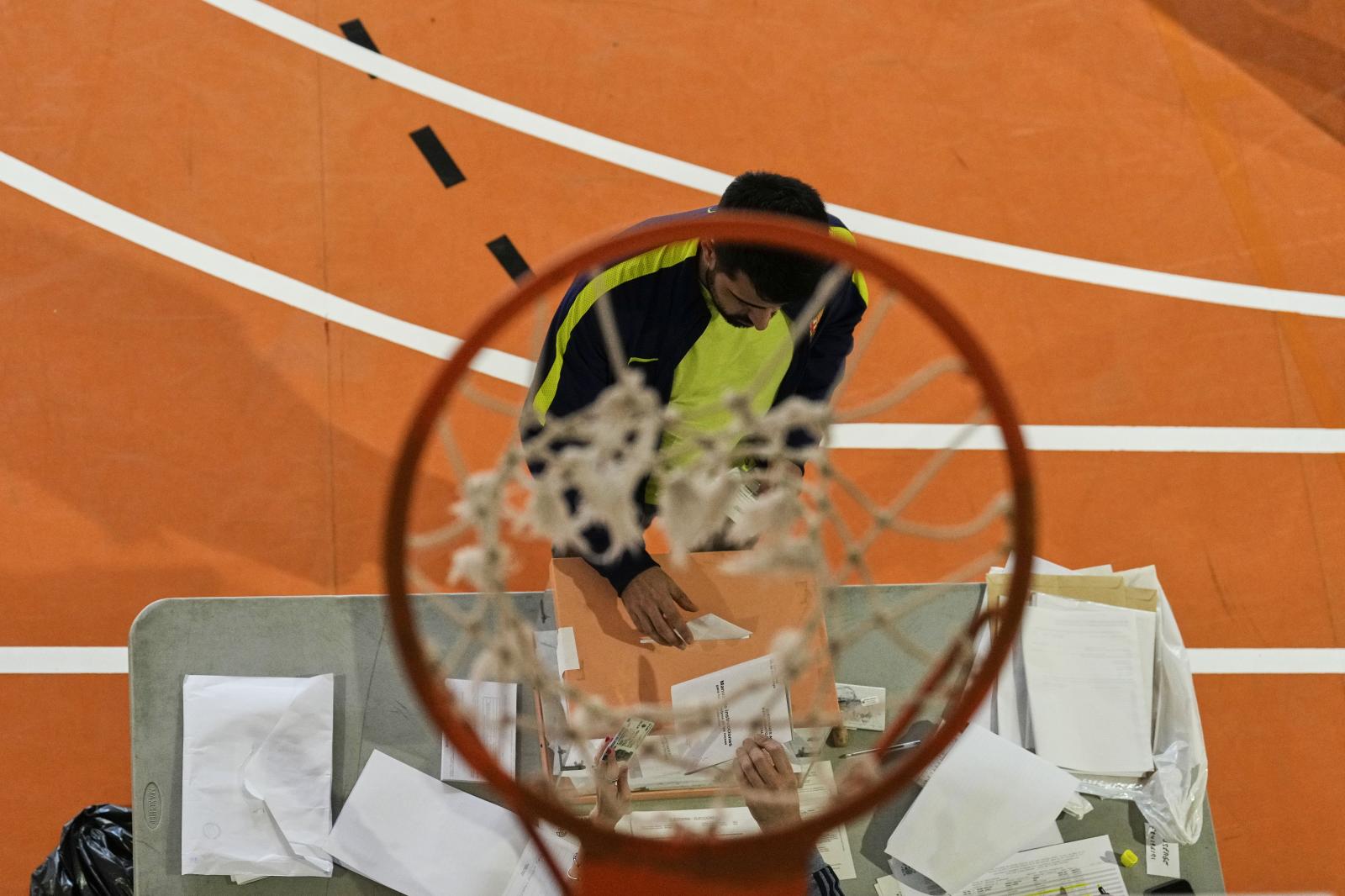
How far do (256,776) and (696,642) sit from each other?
36.1 inches

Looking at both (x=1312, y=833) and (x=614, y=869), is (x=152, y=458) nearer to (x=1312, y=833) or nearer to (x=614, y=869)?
(x=614, y=869)

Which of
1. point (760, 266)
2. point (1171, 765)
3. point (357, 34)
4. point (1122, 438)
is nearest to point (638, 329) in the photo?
point (760, 266)

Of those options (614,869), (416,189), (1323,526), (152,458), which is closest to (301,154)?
(416,189)

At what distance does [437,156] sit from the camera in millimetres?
3598

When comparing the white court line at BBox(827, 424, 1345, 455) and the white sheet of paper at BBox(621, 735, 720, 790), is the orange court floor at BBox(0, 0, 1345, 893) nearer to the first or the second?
the white court line at BBox(827, 424, 1345, 455)

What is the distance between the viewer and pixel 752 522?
5.68 ft

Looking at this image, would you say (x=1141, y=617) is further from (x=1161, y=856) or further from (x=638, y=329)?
(x=638, y=329)

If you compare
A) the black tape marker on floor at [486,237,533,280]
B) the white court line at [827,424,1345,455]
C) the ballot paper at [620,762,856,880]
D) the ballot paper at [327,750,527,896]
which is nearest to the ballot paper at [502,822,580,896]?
the ballot paper at [327,750,527,896]

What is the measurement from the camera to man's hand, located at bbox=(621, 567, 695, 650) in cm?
218

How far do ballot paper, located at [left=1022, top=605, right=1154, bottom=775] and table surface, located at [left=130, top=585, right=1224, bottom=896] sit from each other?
105 millimetres

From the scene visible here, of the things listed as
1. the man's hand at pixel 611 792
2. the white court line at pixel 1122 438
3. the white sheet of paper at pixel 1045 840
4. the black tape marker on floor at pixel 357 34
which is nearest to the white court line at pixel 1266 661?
the white court line at pixel 1122 438

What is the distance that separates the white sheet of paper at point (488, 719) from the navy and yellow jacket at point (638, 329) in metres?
0.33

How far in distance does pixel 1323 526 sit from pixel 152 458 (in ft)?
12.4

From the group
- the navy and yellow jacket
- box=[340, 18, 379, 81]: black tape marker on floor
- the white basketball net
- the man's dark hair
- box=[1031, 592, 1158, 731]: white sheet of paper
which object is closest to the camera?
the white basketball net
